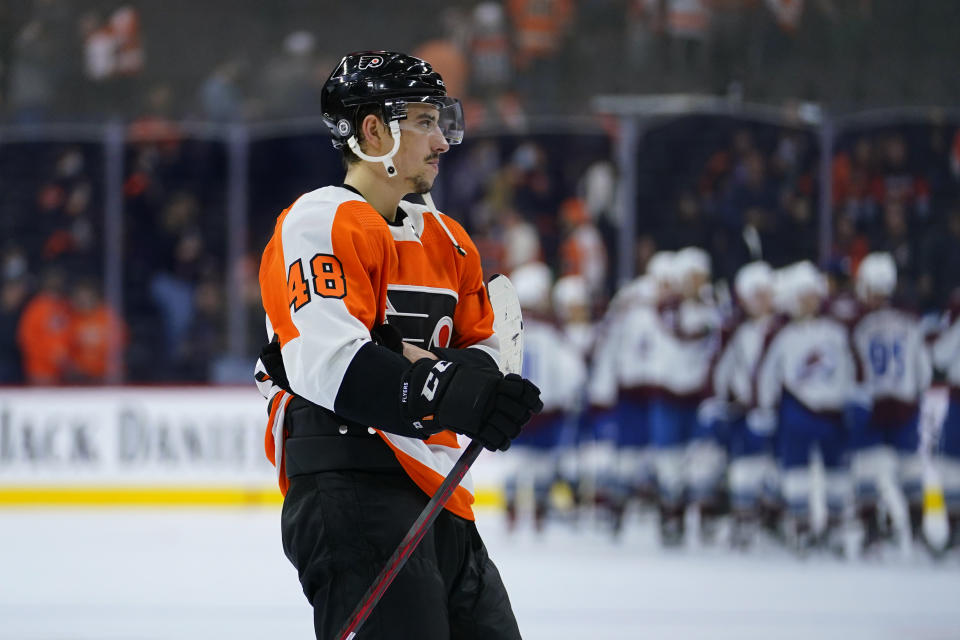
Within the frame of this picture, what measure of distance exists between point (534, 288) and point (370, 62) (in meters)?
4.77

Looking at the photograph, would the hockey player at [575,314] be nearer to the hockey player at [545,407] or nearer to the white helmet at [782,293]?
the hockey player at [545,407]

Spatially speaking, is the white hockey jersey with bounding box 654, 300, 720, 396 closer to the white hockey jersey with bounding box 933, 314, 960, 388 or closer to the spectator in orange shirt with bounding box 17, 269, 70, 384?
the white hockey jersey with bounding box 933, 314, 960, 388

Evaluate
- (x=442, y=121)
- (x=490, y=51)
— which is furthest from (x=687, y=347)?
(x=442, y=121)

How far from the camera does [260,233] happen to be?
292 inches

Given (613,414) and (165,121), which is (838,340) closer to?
(613,414)

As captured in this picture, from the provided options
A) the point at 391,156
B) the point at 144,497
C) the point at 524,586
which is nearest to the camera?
the point at 391,156

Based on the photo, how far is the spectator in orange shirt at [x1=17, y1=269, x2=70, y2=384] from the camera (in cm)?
709

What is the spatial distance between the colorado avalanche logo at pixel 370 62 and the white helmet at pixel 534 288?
471cm

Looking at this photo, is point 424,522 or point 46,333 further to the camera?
point 46,333

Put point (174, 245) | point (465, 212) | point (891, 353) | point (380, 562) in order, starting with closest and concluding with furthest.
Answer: point (380, 562) < point (891, 353) < point (174, 245) < point (465, 212)

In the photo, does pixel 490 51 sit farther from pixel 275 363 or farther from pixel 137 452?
pixel 275 363

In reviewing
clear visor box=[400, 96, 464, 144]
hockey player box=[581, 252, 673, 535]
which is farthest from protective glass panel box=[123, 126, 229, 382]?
clear visor box=[400, 96, 464, 144]

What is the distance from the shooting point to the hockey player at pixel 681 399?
604 cm

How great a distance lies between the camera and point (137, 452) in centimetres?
673
